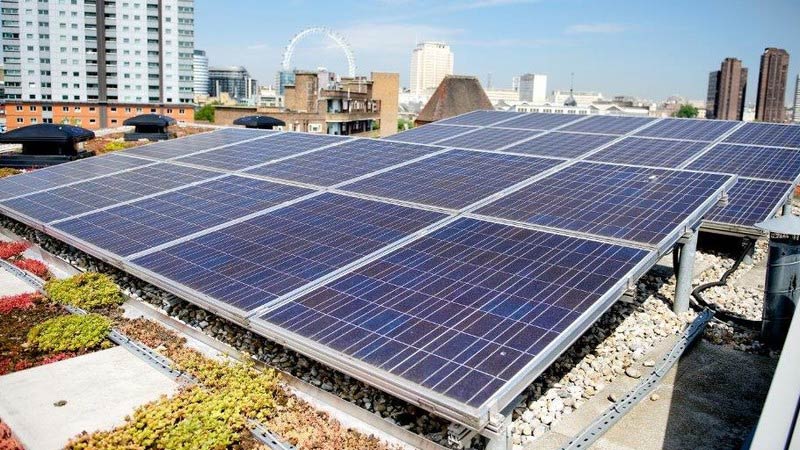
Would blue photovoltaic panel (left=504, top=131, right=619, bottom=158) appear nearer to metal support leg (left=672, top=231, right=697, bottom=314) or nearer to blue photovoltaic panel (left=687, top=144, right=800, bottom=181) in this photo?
blue photovoltaic panel (left=687, top=144, right=800, bottom=181)

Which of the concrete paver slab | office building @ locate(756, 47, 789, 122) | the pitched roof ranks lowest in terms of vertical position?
the concrete paver slab

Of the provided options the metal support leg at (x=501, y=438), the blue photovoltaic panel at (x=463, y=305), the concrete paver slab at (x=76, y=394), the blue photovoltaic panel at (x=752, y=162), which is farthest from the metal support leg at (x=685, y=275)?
the concrete paver slab at (x=76, y=394)

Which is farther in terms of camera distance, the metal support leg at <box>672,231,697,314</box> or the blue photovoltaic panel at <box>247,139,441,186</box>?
the blue photovoltaic panel at <box>247,139,441,186</box>

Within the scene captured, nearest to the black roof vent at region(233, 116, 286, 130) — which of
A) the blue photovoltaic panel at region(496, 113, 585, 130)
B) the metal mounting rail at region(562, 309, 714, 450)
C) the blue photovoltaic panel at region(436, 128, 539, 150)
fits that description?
the blue photovoltaic panel at region(496, 113, 585, 130)

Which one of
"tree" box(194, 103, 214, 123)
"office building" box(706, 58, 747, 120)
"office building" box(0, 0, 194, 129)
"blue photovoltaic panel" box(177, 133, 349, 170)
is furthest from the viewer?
"office building" box(706, 58, 747, 120)

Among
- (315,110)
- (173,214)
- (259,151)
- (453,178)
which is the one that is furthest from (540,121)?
(315,110)

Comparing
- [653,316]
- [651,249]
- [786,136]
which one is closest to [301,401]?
[651,249]

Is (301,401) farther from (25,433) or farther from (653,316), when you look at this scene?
(653,316)
